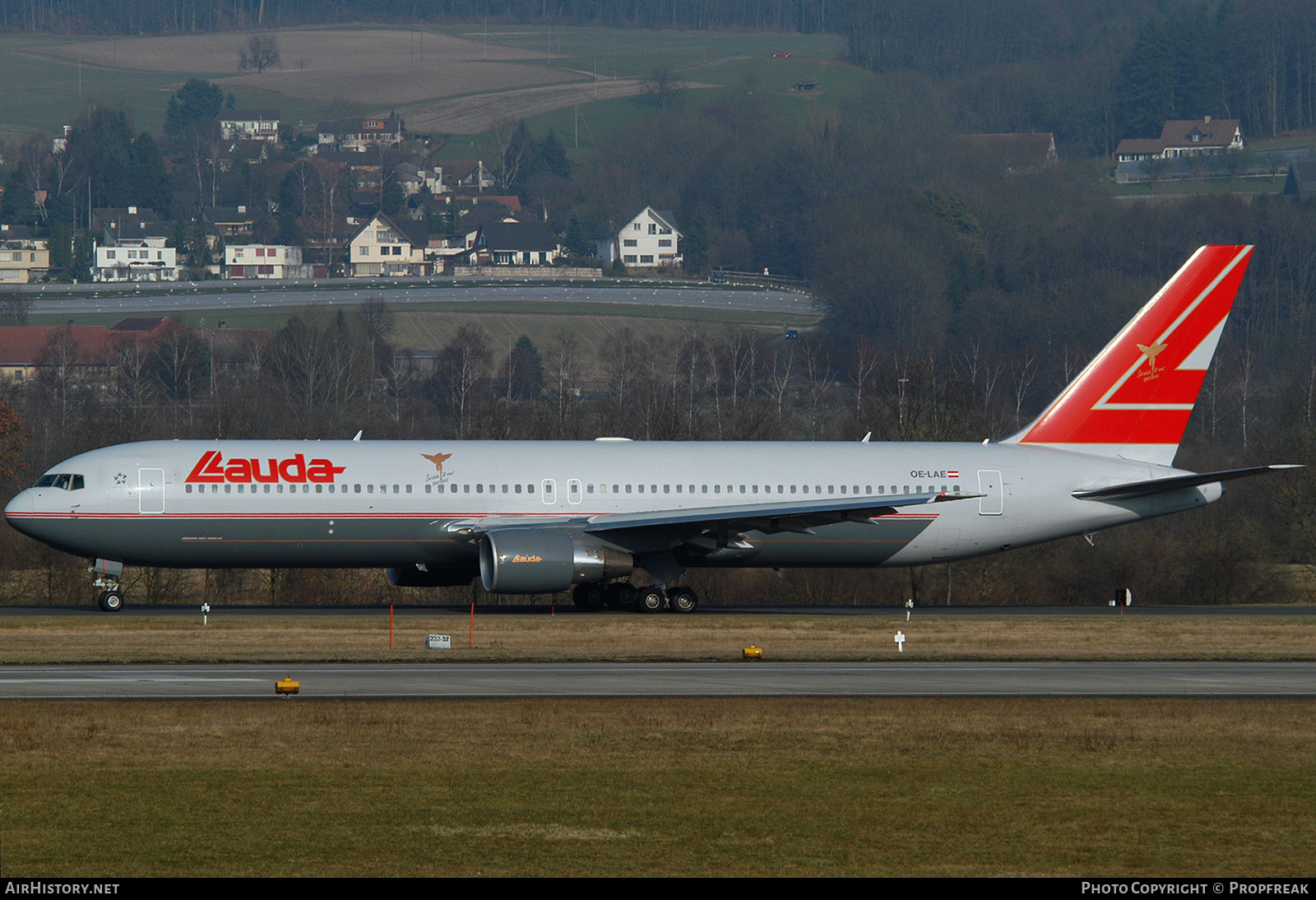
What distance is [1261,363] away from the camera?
156 metres

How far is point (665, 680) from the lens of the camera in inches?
1129

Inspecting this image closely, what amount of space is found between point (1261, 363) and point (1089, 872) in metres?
149

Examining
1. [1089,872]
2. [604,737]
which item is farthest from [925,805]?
[604,737]

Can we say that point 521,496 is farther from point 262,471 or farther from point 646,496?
point 262,471

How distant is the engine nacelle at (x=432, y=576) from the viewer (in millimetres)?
44781

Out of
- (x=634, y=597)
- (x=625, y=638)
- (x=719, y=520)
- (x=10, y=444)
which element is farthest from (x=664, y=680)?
(x=10, y=444)

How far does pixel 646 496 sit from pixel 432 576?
6039 mm

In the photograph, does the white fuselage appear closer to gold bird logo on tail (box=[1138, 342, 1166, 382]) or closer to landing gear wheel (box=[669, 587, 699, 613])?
landing gear wheel (box=[669, 587, 699, 613])

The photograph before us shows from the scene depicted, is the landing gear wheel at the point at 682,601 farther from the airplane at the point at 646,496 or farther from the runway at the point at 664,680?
the runway at the point at 664,680

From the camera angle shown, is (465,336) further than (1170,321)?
Yes

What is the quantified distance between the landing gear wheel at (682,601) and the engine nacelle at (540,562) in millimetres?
2313

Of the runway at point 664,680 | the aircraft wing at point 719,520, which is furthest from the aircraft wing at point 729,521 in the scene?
the runway at point 664,680

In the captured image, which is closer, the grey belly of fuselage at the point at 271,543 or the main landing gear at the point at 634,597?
the grey belly of fuselage at the point at 271,543
